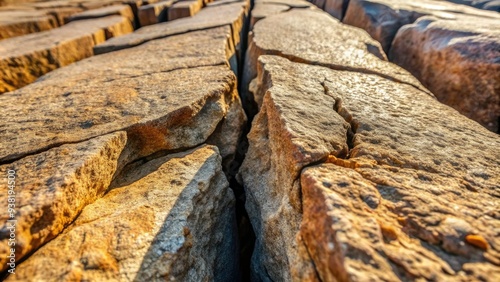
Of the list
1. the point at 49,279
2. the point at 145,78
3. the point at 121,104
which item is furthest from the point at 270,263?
the point at 145,78

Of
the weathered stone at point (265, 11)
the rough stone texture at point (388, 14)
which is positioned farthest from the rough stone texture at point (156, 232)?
the rough stone texture at point (388, 14)

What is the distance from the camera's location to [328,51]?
159cm

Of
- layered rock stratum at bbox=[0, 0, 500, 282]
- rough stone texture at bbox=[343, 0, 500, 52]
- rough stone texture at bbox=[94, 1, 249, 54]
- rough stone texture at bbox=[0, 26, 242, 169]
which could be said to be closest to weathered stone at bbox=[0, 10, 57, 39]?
layered rock stratum at bbox=[0, 0, 500, 282]

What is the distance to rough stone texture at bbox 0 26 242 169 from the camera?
38.8 inches

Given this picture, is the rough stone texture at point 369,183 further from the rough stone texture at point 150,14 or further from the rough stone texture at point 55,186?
the rough stone texture at point 150,14

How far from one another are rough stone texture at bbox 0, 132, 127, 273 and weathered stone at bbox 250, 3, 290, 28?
1866 mm

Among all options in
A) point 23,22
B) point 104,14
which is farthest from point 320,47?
point 23,22

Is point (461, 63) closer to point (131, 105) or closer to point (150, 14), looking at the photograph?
point (131, 105)

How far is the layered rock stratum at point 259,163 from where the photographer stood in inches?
23.0

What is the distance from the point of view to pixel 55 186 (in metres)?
0.72

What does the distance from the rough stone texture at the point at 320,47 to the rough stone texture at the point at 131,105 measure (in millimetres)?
294

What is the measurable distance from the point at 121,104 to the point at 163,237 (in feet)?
2.10

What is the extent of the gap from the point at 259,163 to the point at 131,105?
0.58 metres

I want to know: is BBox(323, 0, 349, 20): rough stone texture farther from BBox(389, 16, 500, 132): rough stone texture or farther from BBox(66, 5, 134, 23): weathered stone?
BBox(66, 5, 134, 23): weathered stone
